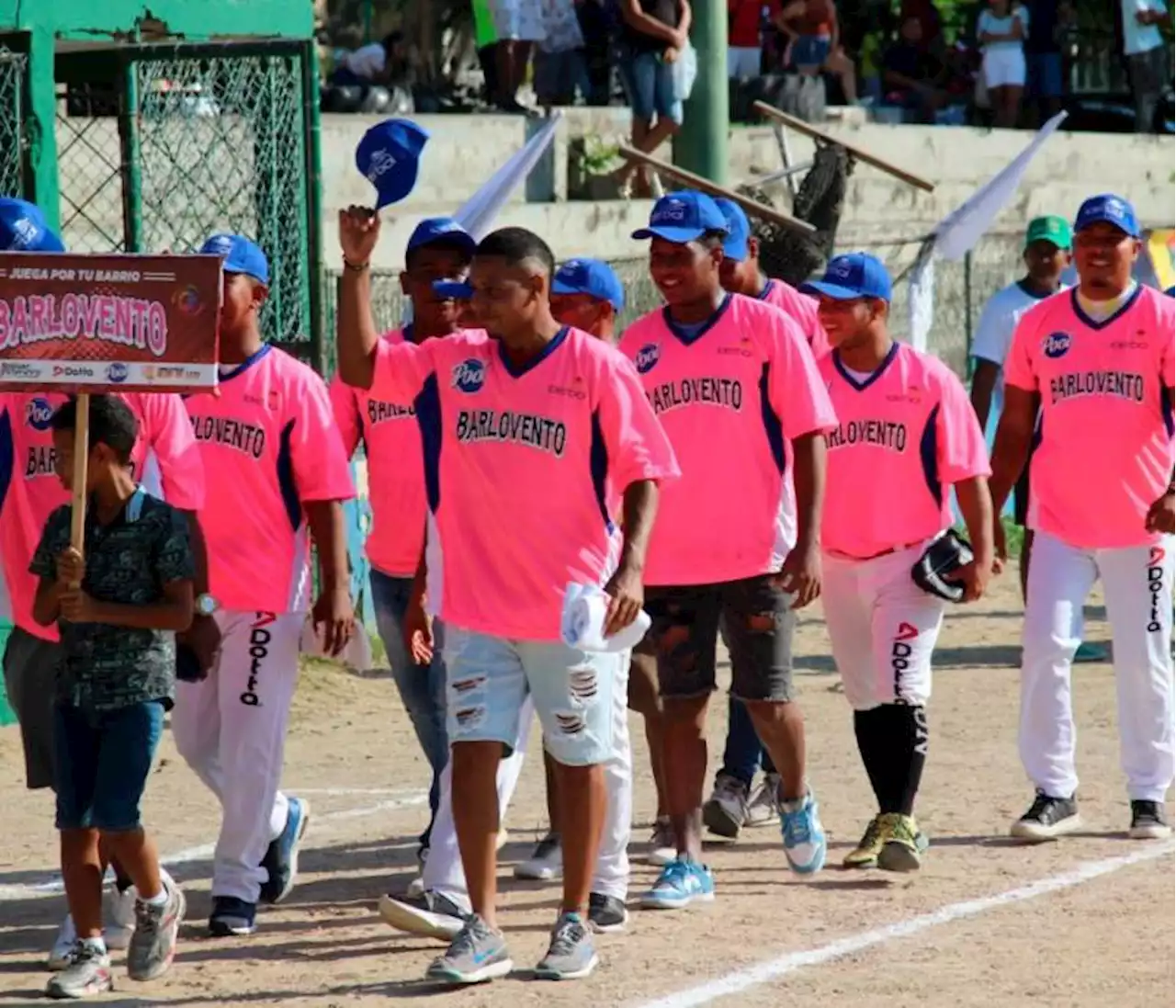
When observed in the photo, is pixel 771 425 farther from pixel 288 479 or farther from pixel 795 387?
pixel 288 479

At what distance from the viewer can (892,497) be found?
891 centimetres

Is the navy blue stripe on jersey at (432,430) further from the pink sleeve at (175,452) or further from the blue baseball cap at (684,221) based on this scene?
the blue baseball cap at (684,221)

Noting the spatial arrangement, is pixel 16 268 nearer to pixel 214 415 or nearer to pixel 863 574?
pixel 214 415

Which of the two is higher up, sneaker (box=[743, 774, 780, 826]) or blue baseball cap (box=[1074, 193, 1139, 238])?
blue baseball cap (box=[1074, 193, 1139, 238])

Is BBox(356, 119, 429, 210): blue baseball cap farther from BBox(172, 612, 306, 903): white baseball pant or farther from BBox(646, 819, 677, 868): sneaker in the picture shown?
BBox(646, 819, 677, 868): sneaker

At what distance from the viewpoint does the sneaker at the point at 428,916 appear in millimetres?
7457

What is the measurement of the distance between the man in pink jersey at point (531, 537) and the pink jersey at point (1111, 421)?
2545 millimetres

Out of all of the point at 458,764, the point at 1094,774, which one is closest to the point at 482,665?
the point at 458,764

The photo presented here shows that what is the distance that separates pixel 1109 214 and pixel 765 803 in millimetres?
2457

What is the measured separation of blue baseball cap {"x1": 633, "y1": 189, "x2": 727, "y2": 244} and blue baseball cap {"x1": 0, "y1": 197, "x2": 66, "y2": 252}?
72.2 inches

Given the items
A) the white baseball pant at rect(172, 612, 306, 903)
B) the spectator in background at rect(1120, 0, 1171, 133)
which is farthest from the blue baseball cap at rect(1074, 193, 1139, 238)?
the spectator in background at rect(1120, 0, 1171, 133)

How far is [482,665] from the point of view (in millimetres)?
7422

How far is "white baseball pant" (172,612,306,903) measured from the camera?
7.99 meters

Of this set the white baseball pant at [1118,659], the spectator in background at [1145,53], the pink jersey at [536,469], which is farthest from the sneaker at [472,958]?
the spectator in background at [1145,53]
